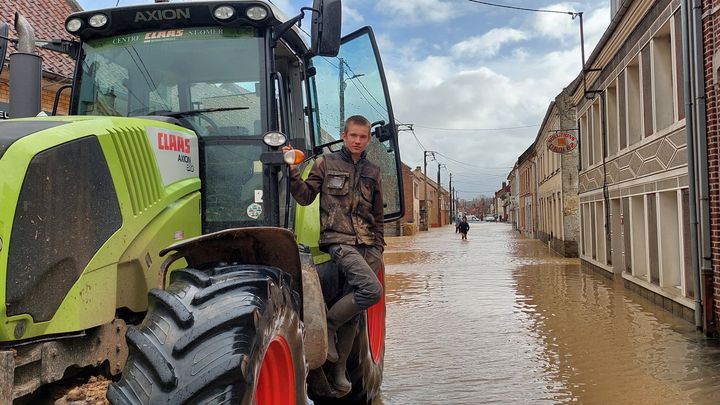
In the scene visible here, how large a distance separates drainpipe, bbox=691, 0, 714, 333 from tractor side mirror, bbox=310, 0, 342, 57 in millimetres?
6306

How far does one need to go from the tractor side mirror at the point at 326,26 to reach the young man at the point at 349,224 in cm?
72

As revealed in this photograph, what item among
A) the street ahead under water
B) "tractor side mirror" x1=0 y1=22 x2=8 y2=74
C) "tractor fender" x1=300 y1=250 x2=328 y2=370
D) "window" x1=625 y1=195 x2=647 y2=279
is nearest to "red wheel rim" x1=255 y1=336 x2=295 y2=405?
"tractor fender" x1=300 y1=250 x2=328 y2=370

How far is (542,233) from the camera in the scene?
35156 millimetres

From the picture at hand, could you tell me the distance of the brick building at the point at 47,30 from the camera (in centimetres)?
1053

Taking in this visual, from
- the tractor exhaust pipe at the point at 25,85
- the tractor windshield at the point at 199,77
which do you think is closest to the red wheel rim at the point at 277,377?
the tractor windshield at the point at 199,77

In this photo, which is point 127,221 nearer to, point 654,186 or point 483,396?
point 483,396

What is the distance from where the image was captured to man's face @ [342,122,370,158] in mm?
4285

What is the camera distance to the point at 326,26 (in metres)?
3.70

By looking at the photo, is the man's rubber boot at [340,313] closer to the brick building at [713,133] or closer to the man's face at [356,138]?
the man's face at [356,138]

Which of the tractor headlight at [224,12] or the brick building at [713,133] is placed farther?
the brick building at [713,133]

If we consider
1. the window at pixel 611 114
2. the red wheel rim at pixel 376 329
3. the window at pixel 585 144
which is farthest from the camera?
the window at pixel 585 144

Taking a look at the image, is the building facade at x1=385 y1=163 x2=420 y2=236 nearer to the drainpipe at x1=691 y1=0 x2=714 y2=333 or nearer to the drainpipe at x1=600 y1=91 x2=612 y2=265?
the drainpipe at x1=600 y1=91 x2=612 y2=265

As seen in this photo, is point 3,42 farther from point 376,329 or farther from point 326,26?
point 376,329

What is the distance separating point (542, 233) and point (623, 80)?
22707mm
